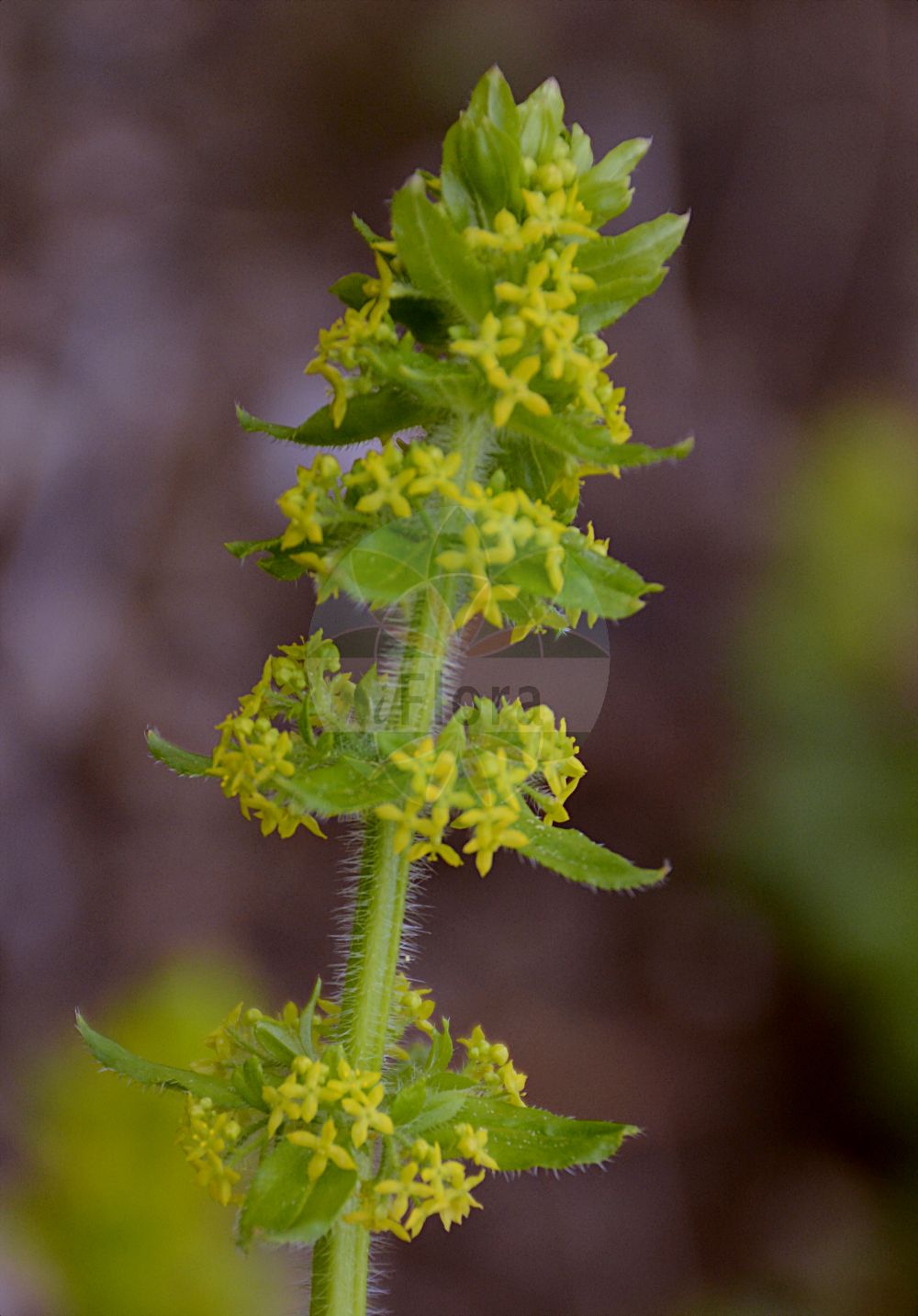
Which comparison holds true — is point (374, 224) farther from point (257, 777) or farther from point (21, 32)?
point (257, 777)

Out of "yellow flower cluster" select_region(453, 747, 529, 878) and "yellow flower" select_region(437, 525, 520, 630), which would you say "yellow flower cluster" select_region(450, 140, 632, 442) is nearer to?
"yellow flower" select_region(437, 525, 520, 630)

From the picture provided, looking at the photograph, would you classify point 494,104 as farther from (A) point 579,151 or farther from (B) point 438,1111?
(B) point 438,1111

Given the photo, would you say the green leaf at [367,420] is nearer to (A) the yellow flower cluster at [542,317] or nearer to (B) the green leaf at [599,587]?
(A) the yellow flower cluster at [542,317]

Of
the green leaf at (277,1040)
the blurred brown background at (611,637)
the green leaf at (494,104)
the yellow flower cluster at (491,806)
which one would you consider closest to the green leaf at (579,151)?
the green leaf at (494,104)

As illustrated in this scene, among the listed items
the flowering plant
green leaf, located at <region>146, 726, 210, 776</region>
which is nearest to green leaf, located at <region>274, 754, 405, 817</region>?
the flowering plant

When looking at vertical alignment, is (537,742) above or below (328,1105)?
above

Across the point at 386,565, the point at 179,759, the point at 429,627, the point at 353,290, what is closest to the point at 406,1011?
the point at 179,759
